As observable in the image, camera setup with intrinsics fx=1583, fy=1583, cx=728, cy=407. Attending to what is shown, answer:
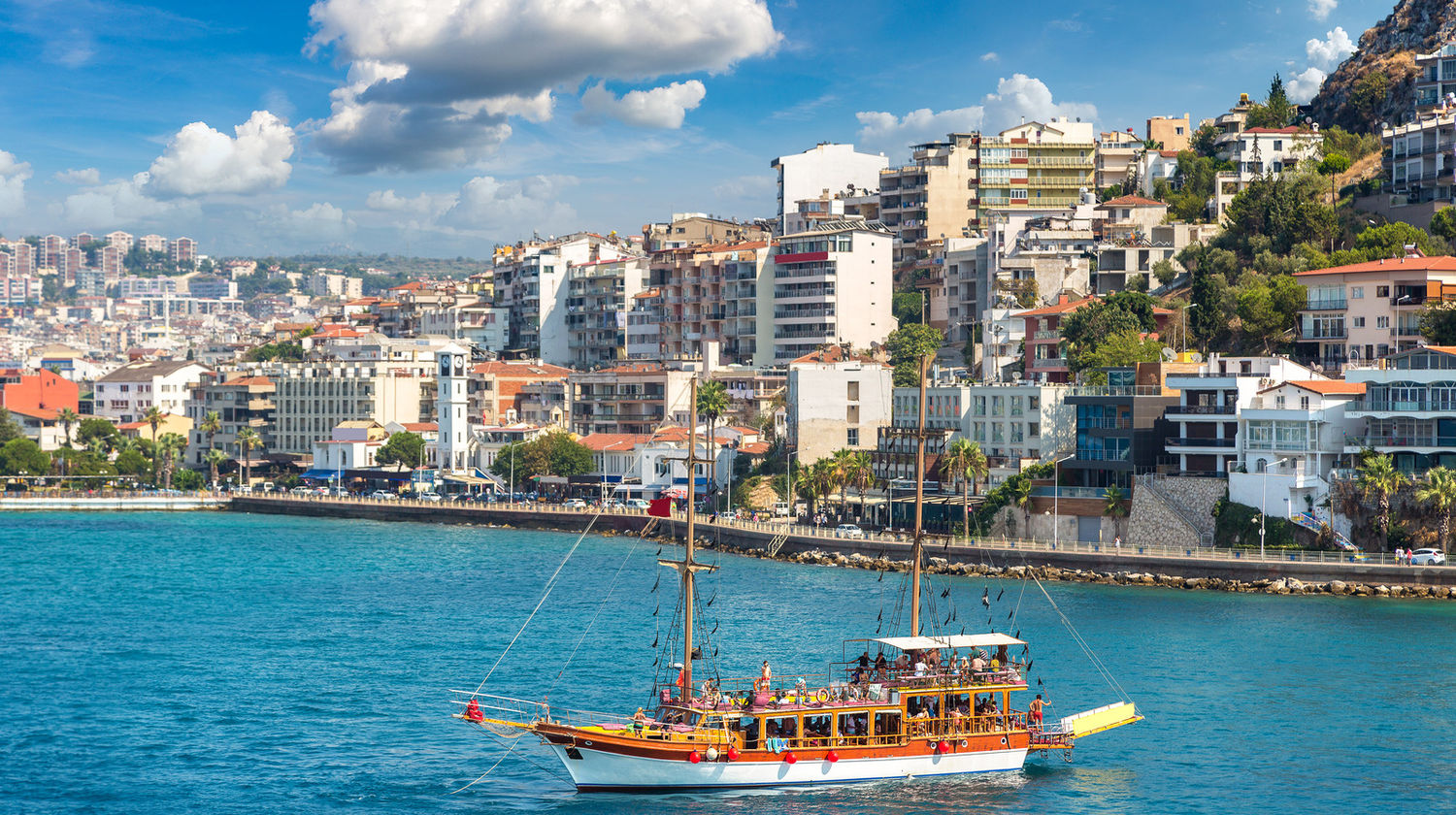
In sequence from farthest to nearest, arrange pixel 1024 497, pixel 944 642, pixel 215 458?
pixel 215 458 → pixel 1024 497 → pixel 944 642

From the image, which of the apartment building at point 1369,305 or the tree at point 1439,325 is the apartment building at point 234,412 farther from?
the tree at point 1439,325

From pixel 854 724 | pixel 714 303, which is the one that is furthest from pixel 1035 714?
pixel 714 303

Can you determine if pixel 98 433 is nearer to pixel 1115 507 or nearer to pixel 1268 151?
pixel 1268 151

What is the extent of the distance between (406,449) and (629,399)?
20.3 metres

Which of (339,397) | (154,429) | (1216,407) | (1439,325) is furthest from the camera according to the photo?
(154,429)

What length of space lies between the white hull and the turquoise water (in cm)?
44

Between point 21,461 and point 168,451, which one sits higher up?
point 168,451

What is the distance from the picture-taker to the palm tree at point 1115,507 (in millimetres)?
77125

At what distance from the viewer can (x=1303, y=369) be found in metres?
79.6

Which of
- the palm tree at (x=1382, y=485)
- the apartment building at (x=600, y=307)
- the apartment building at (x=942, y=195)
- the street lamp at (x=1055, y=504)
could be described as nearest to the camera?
the palm tree at (x=1382, y=485)

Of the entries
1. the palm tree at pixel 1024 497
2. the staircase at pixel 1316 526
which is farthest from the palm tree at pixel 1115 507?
the staircase at pixel 1316 526

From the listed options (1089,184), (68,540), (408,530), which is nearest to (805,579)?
(408,530)

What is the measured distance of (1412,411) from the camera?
70125 mm

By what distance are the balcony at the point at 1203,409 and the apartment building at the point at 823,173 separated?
73904mm
